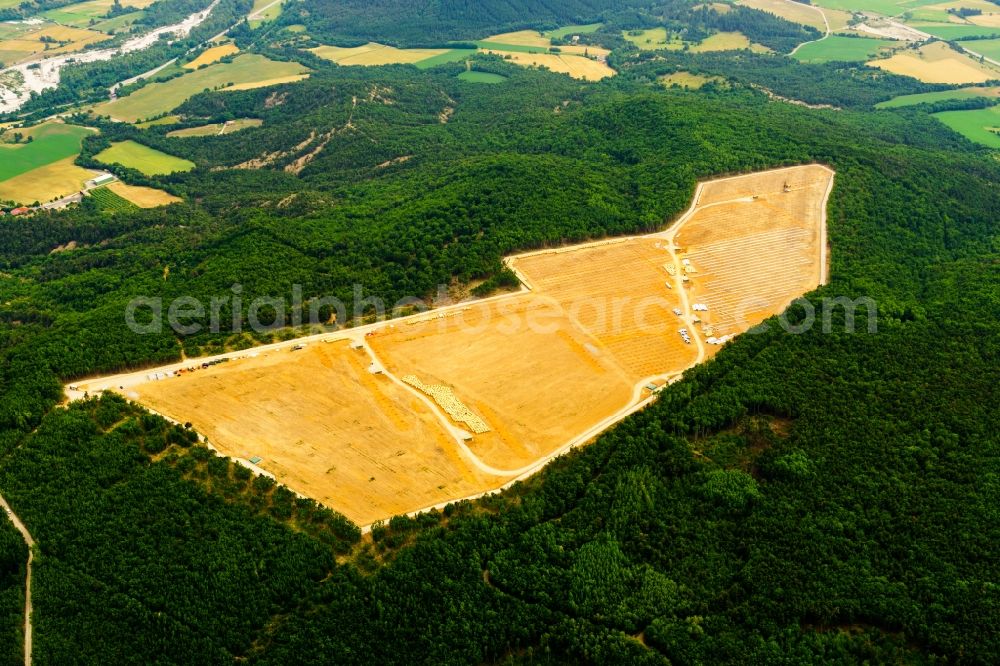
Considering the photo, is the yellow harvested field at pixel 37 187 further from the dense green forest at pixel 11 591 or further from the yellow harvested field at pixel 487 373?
the dense green forest at pixel 11 591

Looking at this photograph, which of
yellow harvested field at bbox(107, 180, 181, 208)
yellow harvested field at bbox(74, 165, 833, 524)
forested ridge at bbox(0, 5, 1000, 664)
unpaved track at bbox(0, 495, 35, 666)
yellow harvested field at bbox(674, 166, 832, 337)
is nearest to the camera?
forested ridge at bbox(0, 5, 1000, 664)

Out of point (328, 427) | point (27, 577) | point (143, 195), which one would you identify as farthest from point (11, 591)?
point (143, 195)

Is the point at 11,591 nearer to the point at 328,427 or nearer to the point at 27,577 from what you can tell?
the point at 27,577

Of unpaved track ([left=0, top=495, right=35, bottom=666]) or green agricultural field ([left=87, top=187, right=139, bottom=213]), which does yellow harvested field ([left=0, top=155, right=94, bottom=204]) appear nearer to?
green agricultural field ([left=87, top=187, right=139, bottom=213])

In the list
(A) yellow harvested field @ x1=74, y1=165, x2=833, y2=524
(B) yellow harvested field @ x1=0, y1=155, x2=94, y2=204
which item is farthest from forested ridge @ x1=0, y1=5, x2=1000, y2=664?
(B) yellow harvested field @ x1=0, y1=155, x2=94, y2=204

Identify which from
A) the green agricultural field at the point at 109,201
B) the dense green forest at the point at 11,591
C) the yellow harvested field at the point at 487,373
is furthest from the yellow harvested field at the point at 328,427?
the green agricultural field at the point at 109,201

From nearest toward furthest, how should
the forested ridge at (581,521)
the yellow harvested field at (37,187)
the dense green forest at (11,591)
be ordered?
the forested ridge at (581,521)
the dense green forest at (11,591)
the yellow harvested field at (37,187)
